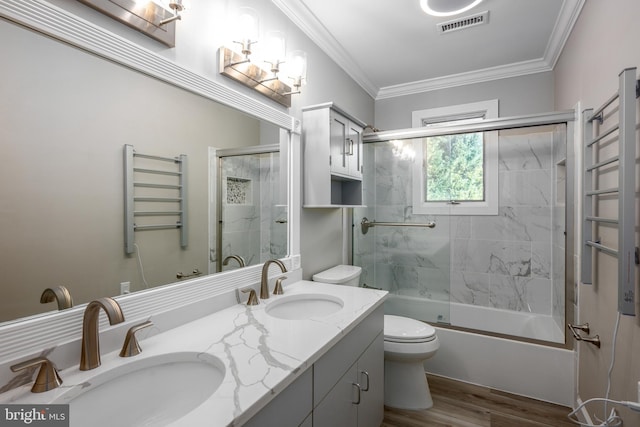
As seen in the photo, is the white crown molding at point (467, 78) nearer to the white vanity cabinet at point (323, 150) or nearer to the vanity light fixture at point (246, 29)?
the white vanity cabinet at point (323, 150)

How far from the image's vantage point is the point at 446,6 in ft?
6.44

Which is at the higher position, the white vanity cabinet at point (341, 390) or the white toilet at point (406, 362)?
the white vanity cabinet at point (341, 390)

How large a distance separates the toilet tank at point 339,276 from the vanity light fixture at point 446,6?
181 cm

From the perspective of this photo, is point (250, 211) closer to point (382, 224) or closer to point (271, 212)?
point (271, 212)

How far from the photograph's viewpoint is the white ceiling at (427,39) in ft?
6.55

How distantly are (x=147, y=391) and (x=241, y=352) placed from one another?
10.6 inches

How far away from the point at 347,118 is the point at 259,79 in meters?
0.75

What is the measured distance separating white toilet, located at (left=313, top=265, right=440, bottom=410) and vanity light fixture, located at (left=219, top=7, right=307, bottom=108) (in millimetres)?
1206

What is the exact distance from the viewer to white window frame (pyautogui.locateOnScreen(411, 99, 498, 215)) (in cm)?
278

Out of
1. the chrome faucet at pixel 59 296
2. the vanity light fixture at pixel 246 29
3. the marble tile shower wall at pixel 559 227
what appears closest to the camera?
the chrome faucet at pixel 59 296

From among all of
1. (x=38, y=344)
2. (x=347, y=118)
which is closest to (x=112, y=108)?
(x=38, y=344)

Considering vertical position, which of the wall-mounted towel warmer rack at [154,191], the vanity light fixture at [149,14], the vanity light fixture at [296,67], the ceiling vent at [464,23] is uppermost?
the ceiling vent at [464,23]

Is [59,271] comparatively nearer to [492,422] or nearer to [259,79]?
[259,79]

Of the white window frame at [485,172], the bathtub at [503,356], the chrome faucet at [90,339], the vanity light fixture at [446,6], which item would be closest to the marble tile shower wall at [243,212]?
the chrome faucet at [90,339]
